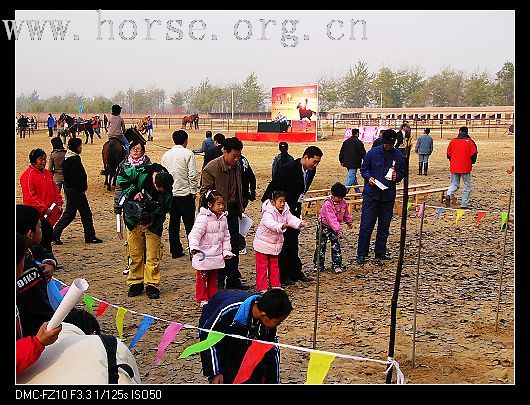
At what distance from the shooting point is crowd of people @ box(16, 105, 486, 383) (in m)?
A: 3.67

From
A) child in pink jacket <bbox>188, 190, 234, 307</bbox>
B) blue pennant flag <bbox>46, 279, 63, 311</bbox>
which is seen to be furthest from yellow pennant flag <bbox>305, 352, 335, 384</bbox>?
child in pink jacket <bbox>188, 190, 234, 307</bbox>

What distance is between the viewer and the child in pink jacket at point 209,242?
6.48 m

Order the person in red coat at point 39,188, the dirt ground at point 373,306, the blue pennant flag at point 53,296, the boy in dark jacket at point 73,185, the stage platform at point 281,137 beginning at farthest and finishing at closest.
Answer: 1. the stage platform at point 281,137
2. the boy in dark jacket at point 73,185
3. the person in red coat at point 39,188
4. the dirt ground at point 373,306
5. the blue pennant flag at point 53,296

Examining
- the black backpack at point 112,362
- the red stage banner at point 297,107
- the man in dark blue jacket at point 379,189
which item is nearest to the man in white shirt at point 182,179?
the man in dark blue jacket at point 379,189

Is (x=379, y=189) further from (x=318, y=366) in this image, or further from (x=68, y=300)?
(x=68, y=300)

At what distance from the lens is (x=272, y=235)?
7086 millimetres

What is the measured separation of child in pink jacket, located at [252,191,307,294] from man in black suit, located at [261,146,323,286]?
30 cm

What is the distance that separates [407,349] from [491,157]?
22.0 m

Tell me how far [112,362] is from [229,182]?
4.27 m

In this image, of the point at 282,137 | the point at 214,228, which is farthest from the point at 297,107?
the point at 214,228

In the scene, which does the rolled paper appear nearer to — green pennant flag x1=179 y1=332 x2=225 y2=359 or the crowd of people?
the crowd of people

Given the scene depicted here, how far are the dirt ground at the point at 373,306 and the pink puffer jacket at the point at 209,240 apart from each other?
59 cm

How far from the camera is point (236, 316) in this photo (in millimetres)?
3676

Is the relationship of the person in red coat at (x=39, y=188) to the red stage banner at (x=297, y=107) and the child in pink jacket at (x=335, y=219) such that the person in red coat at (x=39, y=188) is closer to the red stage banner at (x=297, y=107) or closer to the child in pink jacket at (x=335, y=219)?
the child in pink jacket at (x=335, y=219)
